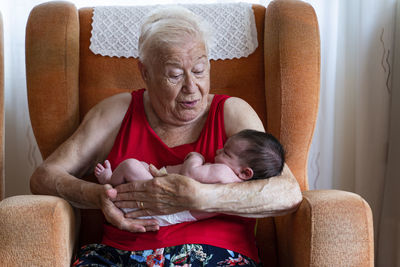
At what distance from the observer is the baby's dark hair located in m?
1.40

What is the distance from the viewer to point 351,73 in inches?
90.4

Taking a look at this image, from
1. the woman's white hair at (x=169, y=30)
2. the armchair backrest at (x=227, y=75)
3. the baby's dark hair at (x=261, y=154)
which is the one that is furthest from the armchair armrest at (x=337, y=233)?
the woman's white hair at (x=169, y=30)

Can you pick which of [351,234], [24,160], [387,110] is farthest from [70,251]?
[387,110]

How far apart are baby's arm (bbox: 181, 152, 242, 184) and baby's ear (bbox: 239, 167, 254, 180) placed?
19 millimetres

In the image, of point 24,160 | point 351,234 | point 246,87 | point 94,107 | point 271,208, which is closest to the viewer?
point 351,234

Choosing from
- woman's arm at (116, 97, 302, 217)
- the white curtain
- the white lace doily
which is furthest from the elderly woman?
the white curtain

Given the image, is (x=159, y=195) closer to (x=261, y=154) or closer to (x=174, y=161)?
(x=174, y=161)

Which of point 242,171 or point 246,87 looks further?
point 246,87

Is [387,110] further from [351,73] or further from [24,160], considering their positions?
[24,160]

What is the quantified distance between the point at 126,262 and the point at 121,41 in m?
0.95

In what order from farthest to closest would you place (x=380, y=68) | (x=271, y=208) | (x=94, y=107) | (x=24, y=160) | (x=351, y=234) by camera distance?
(x=24, y=160)
(x=380, y=68)
(x=94, y=107)
(x=271, y=208)
(x=351, y=234)

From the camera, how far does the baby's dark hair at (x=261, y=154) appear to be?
140cm

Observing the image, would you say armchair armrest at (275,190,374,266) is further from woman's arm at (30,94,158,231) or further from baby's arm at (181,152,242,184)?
woman's arm at (30,94,158,231)

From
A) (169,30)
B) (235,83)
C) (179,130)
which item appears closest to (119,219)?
(179,130)
